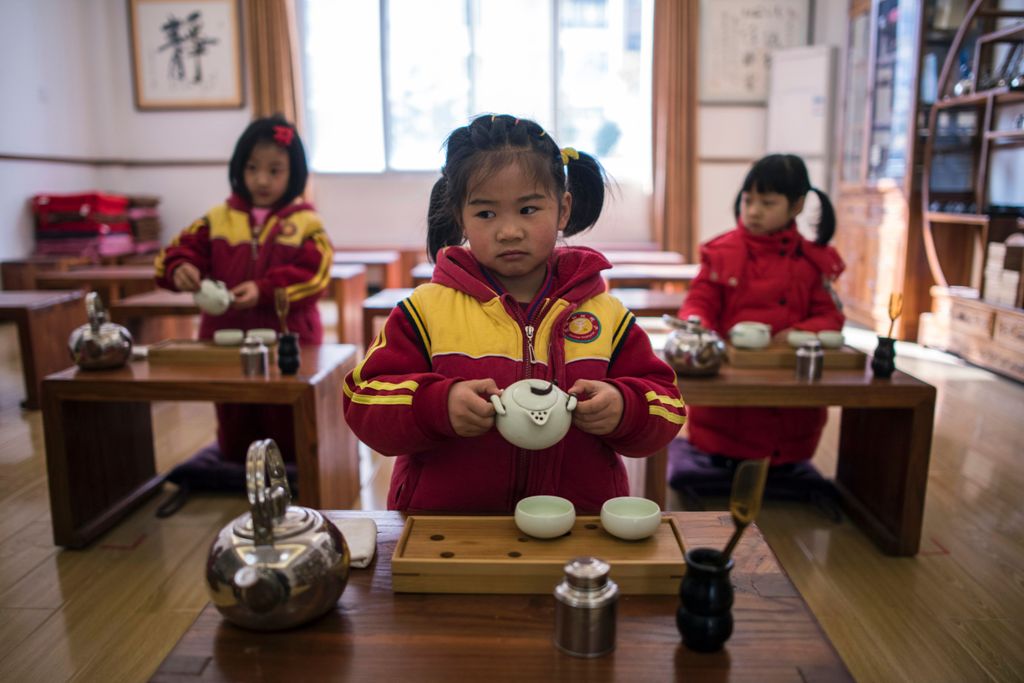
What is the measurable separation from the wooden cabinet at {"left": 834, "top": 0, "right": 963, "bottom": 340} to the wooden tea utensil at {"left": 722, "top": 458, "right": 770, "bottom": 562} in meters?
4.48

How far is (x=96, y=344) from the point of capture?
6.77 ft

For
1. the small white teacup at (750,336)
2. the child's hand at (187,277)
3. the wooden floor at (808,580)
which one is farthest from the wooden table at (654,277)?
the child's hand at (187,277)

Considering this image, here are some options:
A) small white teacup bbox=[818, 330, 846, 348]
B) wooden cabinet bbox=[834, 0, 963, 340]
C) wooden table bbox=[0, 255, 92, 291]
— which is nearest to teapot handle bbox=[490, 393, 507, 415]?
small white teacup bbox=[818, 330, 846, 348]

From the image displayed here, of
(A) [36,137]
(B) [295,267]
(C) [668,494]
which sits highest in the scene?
(A) [36,137]

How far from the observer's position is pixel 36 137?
5.58 m

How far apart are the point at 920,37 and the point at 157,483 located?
14.7 ft

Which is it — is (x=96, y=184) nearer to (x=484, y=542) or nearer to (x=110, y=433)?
(x=110, y=433)

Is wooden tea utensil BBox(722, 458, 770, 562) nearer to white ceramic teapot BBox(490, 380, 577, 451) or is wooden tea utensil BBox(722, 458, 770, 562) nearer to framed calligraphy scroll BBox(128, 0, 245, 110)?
white ceramic teapot BBox(490, 380, 577, 451)

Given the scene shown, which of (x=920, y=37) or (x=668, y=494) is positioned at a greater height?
(x=920, y=37)

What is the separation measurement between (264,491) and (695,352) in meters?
1.44

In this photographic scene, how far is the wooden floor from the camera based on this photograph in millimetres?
1613

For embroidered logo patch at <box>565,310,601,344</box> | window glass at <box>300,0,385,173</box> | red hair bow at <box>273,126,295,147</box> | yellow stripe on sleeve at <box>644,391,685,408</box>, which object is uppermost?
window glass at <box>300,0,385,173</box>

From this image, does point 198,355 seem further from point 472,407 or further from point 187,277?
point 472,407

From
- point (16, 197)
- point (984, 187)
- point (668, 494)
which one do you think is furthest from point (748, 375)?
point (16, 197)
